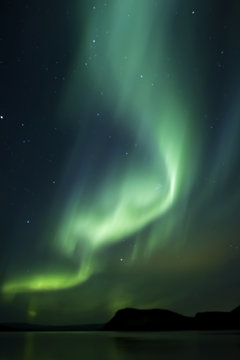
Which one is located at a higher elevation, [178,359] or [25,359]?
[25,359]

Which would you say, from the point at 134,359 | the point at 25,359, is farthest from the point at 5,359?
the point at 134,359

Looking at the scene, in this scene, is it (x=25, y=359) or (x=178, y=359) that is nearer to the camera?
(x=178, y=359)

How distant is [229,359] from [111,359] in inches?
334

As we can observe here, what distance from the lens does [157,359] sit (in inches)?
984

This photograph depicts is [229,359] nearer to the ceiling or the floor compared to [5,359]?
nearer to the floor

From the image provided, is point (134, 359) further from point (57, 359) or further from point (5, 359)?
point (5, 359)

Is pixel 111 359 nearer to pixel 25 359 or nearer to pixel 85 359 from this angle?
pixel 85 359

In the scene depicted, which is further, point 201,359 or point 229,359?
point 201,359

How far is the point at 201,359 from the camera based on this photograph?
26125mm

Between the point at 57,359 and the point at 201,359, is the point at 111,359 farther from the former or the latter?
the point at 201,359

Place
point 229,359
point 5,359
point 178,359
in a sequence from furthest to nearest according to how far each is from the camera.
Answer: point 5,359 → point 178,359 → point 229,359

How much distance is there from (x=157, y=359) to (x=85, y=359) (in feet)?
17.9

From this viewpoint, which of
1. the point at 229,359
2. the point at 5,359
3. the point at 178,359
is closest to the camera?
the point at 229,359

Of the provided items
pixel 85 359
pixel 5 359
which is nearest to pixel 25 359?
pixel 5 359
